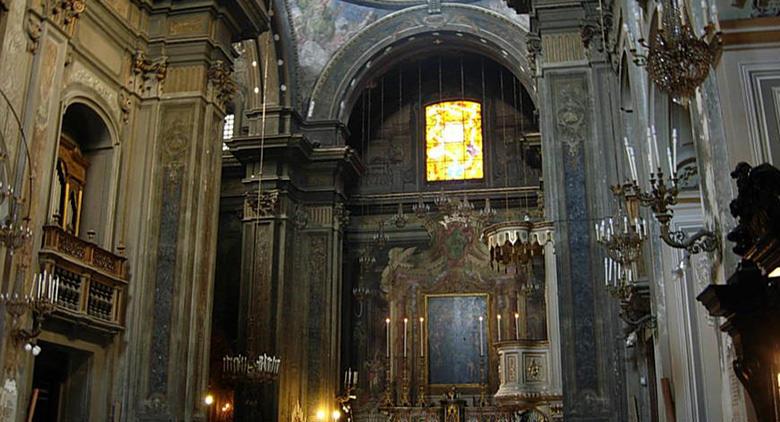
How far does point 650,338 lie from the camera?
8.75 metres

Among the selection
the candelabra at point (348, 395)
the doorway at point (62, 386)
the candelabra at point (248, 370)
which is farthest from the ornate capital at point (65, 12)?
the candelabra at point (348, 395)

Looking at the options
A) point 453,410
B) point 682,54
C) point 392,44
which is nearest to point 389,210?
point 392,44

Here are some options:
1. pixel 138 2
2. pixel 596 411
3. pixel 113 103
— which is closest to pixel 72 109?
pixel 113 103

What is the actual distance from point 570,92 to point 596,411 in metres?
4.32

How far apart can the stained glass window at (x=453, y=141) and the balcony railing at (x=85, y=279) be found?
1135 cm

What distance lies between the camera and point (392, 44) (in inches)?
761

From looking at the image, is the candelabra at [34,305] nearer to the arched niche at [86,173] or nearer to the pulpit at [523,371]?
the arched niche at [86,173]

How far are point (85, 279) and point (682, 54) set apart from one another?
803 cm

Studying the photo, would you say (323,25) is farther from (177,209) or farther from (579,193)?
(579,193)

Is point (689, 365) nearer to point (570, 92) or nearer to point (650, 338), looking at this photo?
point (650, 338)

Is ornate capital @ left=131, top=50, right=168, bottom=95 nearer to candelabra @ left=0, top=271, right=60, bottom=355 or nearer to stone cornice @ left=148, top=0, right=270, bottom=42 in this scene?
stone cornice @ left=148, top=0, right=270, bottom=42

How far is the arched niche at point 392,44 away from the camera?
18891 mm

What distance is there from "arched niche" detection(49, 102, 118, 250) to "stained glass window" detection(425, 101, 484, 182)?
1086 centimetres

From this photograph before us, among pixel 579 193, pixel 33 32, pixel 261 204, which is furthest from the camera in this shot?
pixel 261 204
